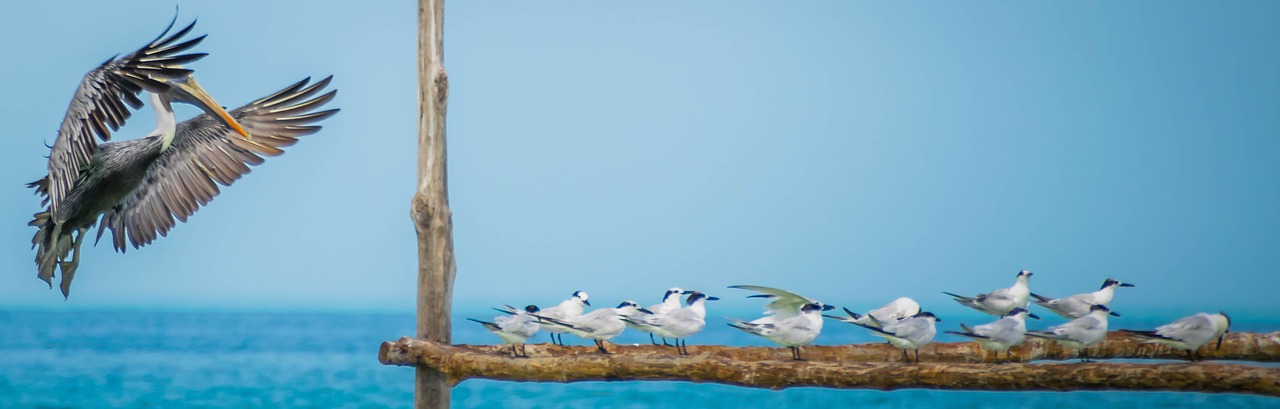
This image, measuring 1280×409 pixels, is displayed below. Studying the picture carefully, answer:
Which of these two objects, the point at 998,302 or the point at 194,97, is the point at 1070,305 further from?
the point at 194,97

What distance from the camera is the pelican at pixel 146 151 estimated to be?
4195 millimetres

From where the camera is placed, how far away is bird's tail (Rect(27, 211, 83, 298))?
509 cm

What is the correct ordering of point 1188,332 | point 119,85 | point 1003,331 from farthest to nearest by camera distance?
point 1188,332
point 1003,331
point 119,85

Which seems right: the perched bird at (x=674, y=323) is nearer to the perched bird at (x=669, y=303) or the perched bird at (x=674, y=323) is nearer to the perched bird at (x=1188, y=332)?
the perched bird at (x=669, y=303)

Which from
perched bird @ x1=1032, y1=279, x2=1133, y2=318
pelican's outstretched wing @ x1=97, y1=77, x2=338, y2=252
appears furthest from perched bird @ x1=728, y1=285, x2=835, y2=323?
pelican's outstretched wing @ x1=97, y1=77, x2=338, y2=252

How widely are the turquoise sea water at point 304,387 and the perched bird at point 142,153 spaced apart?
695 cm

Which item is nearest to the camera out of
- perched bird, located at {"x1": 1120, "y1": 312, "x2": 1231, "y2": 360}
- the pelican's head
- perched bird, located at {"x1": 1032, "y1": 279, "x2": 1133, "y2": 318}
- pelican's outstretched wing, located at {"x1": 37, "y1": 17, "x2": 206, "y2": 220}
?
pelican's outstretched wing, located at {"x1": 37, "y1": 17, "x2": 206, "y2": 220}

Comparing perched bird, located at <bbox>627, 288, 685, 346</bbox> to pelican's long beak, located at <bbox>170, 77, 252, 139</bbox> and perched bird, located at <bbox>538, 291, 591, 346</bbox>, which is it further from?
pelican's long beak, located at <bbox>170, 77, 252, 139</bbox>

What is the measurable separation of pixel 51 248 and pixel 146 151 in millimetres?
572

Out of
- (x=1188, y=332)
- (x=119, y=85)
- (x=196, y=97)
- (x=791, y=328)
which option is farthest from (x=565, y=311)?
(x=1188, y=332)

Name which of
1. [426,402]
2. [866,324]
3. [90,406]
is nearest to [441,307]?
[426,402]

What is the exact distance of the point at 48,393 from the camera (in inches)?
513

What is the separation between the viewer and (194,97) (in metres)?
5.11

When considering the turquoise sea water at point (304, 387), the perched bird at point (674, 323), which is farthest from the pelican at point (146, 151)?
the turquoise sea water at point (304, 387)
